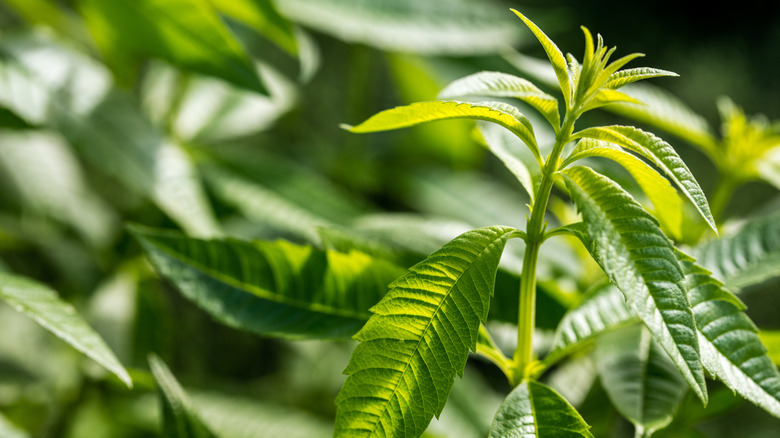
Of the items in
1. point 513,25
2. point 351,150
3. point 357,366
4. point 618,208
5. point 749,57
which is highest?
point 749,57

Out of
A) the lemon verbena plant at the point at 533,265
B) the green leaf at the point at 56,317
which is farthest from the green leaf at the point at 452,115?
the green leaf at the point at 56,317

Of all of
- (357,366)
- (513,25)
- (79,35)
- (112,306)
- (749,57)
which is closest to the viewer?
(357,366)

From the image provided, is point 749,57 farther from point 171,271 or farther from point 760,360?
point 171,271

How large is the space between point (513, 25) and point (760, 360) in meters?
0.80

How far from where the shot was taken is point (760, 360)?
1.38 feet

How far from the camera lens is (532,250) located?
44 cm

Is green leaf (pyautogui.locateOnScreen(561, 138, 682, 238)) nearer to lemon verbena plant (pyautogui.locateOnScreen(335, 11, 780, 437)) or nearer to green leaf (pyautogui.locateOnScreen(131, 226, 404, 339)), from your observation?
lemon verbena plant (pyautogui.locateOnScreen(335, 11, 780, 437))

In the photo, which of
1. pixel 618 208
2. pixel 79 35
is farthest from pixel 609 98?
pixel 79 35

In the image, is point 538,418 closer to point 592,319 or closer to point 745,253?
point 592,319

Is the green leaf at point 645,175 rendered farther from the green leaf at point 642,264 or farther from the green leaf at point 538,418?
the green leaf at point 538,418

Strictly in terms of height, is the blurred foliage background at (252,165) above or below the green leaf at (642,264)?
above

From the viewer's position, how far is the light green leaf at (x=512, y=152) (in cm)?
48

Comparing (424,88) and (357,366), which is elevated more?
(424,88)

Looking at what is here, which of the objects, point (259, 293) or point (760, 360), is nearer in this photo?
point (760, 360)
